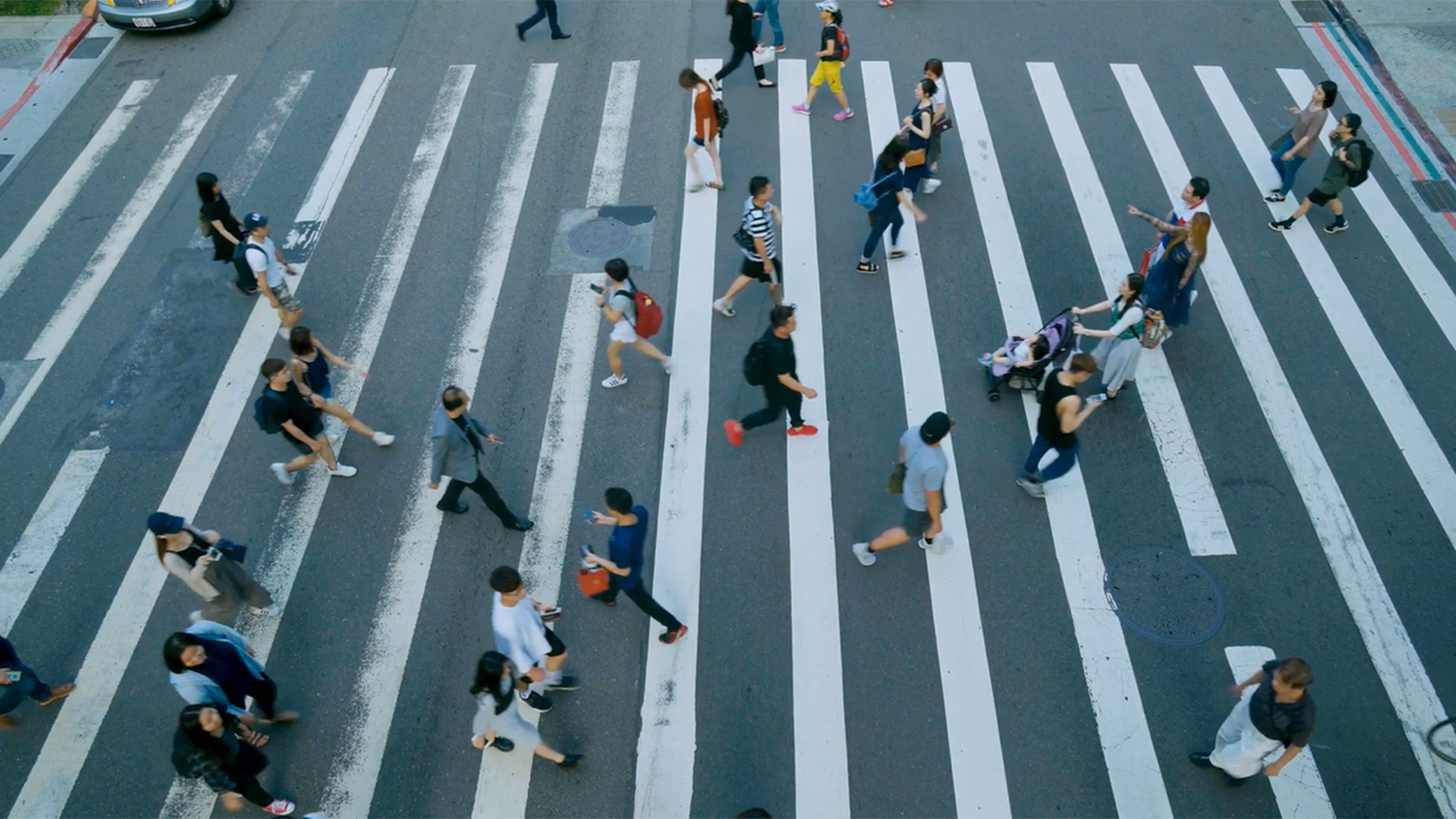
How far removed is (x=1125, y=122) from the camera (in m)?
13.3

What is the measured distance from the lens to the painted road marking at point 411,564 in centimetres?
761

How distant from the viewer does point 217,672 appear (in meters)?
6.87

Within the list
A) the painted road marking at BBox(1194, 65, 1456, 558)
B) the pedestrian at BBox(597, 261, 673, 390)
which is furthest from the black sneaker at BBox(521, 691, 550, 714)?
the painted road marking at BBox(1194, 65, 1456, 558)

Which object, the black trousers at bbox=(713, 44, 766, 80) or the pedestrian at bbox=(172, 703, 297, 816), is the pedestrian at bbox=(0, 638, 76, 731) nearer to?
the pedestrian at bbox=(172, 703, 297, 816)

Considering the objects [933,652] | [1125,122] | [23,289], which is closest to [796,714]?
[933,652]

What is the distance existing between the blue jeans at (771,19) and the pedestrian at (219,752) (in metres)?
11.4

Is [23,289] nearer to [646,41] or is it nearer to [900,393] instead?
[646,41]

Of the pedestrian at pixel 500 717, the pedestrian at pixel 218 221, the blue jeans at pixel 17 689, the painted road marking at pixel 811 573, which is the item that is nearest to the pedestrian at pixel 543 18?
the painted road marking at pixel 811 573

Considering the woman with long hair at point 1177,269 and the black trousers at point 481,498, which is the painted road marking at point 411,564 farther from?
the woman with long hair at point 1177,269

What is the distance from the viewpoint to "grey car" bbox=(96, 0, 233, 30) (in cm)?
1516

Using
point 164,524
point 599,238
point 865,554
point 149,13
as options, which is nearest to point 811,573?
point 865,554

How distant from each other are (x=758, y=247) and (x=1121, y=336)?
12.8 feet

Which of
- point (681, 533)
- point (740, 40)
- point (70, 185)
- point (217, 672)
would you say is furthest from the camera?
point (740, 40)

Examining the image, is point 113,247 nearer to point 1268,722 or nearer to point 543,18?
point 543,18
